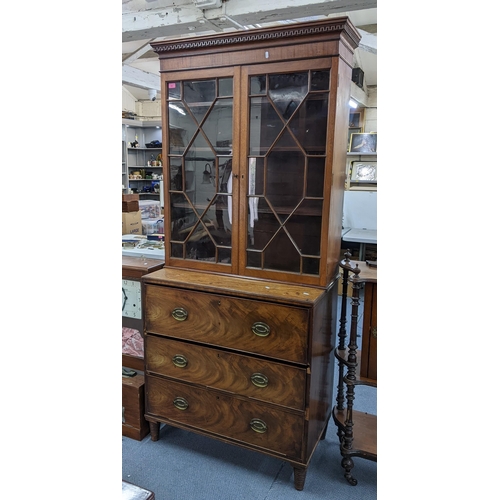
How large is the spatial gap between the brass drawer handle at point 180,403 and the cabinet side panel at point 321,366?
0.61m

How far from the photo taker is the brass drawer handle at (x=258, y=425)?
1.75 m

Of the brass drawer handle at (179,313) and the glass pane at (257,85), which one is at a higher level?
the glass pane at (257,85)

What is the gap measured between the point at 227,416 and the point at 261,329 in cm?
48

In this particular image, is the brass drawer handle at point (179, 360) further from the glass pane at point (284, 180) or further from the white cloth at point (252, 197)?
the glass pane at point (284, 180)

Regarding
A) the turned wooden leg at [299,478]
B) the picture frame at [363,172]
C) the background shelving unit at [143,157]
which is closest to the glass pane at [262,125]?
the turned wooden leg at [299,478]

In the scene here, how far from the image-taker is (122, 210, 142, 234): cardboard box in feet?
11.2

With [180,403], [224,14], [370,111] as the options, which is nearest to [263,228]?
[180,403]

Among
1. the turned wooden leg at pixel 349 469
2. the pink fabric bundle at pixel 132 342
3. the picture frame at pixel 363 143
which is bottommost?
the turned wooden leg at pixel 349 469

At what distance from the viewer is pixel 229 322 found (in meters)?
1.76

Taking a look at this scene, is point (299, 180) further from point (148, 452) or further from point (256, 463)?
point (148, 452)

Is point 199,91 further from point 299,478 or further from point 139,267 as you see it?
point 299,478
